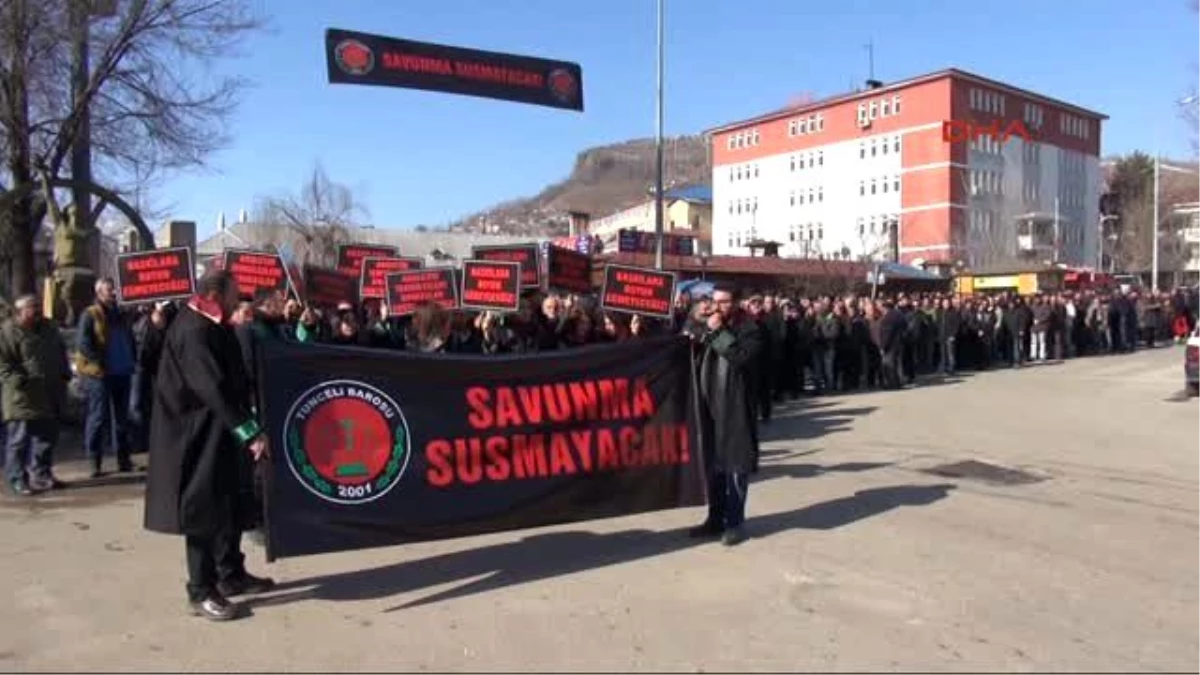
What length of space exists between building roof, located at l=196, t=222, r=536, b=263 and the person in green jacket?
178 feet

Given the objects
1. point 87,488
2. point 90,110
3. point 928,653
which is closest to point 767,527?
point 928,653

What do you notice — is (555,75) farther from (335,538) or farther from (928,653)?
(928,653)

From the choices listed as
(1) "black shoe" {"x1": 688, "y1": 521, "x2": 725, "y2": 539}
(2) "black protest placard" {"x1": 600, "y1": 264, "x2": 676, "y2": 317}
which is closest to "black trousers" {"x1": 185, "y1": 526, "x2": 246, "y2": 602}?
(1) "black shoe" {"x1": 688, "y1": 521, "x2": 725, "y2": 539}

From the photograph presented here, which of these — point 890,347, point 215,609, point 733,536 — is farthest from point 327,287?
point 890,347

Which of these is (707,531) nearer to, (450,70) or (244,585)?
(244,585)

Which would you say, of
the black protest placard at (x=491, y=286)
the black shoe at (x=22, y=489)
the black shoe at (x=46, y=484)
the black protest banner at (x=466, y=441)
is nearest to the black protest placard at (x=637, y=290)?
the black protest placard at (x=491, y=286)

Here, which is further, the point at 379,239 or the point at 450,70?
the point at 379,239

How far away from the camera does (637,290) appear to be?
37.2 ft

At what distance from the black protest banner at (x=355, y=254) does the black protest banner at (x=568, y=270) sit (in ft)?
7.78

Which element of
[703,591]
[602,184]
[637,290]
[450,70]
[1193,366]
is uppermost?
[602,184]

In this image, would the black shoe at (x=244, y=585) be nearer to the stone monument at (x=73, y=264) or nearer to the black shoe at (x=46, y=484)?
the black shoe at (x=46, y=484)

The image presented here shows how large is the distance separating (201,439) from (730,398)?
11.8 ft

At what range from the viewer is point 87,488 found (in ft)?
33.1

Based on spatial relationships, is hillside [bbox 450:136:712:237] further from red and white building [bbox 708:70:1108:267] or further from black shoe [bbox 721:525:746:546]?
black shoe [bbox 721:525:746:546]
